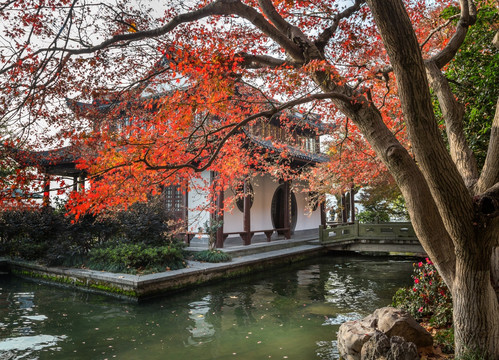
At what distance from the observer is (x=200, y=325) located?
20.2ft

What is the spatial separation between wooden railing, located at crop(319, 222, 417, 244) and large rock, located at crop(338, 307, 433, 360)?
909 cm

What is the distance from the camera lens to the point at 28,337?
5.50 meters

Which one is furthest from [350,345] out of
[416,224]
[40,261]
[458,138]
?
[40,261]

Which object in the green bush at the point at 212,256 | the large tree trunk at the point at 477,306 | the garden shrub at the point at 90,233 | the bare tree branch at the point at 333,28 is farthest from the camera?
the green bush at the point at 212,256

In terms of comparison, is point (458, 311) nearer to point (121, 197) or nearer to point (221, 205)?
point (121, 197)

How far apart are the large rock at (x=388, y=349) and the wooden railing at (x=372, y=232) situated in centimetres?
1002

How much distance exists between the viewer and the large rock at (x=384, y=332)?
173 inches

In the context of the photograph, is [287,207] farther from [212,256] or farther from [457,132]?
[457,132]

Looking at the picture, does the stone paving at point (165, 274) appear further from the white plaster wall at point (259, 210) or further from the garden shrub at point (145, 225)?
the white plaster wall at point (259, 210)

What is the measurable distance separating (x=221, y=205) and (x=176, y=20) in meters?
8.40

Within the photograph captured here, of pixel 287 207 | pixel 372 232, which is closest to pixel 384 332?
pixel 372 232

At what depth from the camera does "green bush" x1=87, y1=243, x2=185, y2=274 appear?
28.8 ft

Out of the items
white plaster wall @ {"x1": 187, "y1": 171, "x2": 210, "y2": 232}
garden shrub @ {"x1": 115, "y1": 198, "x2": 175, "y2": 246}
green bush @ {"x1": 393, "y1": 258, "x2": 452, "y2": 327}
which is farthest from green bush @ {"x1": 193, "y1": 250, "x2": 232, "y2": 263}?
green bush @ {"x1": 393, "y1": 258, "x2": 452, "y2": 327}

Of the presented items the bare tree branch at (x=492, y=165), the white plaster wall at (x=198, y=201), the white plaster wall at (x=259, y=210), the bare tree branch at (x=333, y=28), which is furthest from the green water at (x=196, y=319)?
the bare tree branch at (x=333, y=28)
